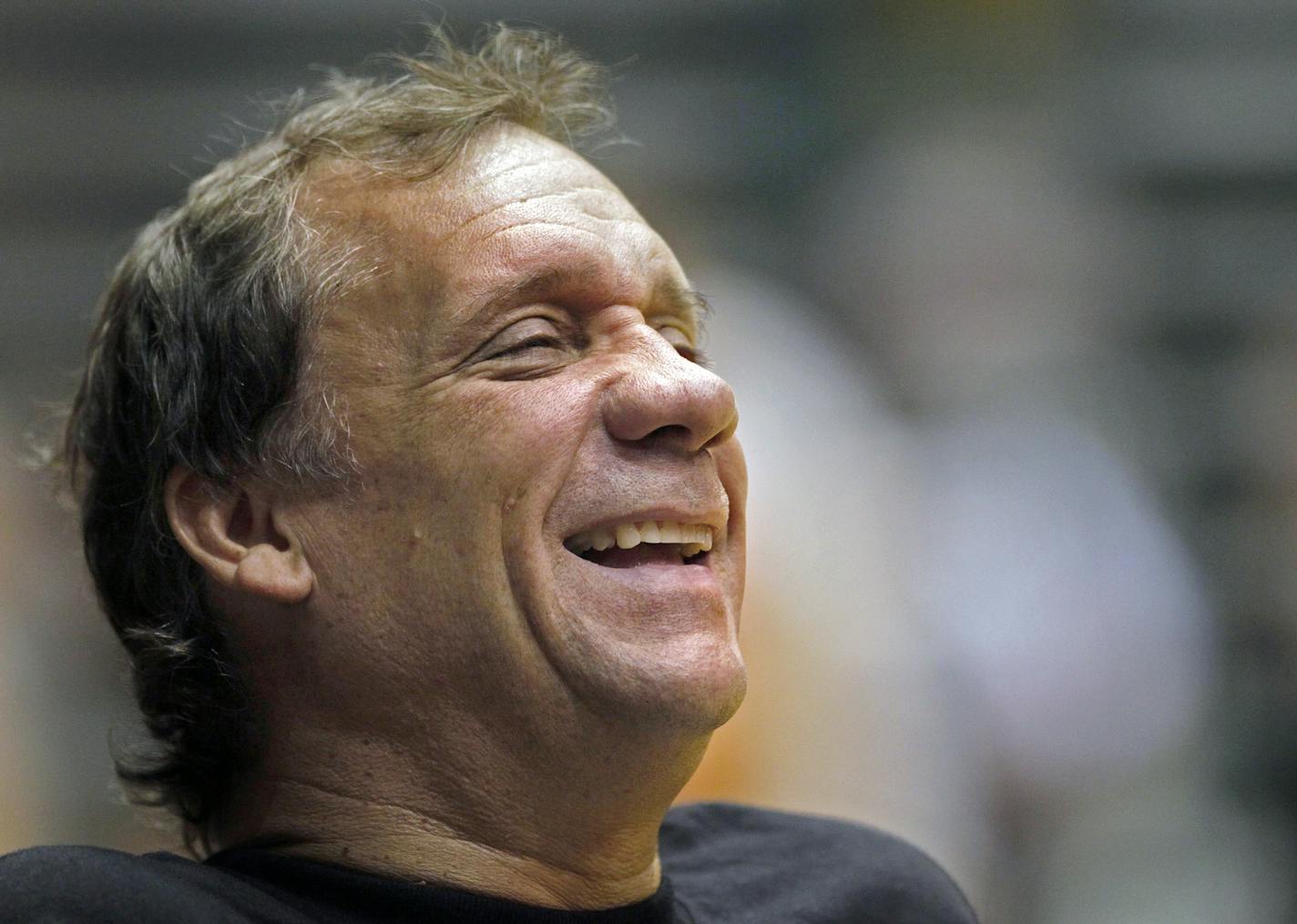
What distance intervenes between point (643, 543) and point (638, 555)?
0.07 feet

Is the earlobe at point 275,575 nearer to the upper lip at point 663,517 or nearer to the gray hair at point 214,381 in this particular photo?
the gray hair at point 214,381

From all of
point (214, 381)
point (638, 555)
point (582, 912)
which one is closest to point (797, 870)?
point (582, 912)

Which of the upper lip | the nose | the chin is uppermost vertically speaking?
the nose

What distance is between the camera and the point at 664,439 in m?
1.64

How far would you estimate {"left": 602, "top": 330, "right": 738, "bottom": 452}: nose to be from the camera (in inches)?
63.0

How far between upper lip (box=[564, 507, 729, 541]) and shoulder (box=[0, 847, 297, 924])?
1.68 feet


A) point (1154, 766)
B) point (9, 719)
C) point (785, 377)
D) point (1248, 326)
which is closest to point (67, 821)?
point (9, 719)

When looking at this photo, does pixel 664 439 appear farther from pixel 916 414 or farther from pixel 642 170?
pixel 642 170

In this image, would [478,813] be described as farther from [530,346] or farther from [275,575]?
[530,346]

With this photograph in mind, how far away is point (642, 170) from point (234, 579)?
3389 mm

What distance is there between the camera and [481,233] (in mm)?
1683

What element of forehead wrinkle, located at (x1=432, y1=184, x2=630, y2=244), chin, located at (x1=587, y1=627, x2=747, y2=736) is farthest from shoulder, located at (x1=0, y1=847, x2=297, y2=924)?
forehead wrinkle, located at (x1=432, y1=184, x2=630, y2=244)

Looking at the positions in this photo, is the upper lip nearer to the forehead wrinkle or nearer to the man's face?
the man's face

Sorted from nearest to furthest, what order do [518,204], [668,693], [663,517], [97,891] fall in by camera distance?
[97,891] < [668,693] < [663,517] < [518,204]
